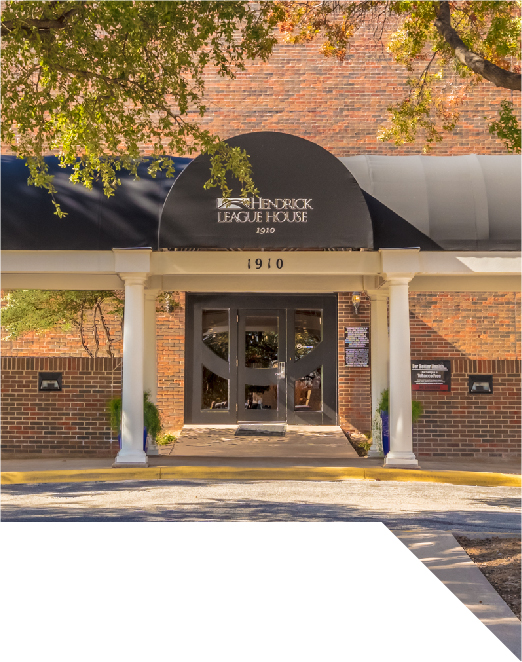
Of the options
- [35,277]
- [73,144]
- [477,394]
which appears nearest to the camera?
[73,144]

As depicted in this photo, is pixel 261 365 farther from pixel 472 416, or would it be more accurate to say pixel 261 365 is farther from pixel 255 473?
pixel 255 473

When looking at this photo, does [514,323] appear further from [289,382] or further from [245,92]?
[245,92]

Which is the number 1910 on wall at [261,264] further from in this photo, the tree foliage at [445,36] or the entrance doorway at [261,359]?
the entrance doorway at [261,359]

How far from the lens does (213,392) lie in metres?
17.7

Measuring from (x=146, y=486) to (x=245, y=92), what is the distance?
36.8 ft

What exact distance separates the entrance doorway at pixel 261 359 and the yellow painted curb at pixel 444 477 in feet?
20.0

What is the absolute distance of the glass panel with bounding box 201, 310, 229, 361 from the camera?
17.9 meters

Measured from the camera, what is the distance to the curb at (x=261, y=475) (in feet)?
37.0

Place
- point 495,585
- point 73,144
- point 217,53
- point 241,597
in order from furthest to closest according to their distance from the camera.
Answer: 1. point 73,144
2. point 217,53
3. point 495,585
4. point 241,597

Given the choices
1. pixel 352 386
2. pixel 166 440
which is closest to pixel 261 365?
pixel 352 386

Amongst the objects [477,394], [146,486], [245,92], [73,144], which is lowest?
[146,486]

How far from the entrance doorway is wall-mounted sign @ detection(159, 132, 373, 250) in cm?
664

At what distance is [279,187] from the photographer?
11180 mm

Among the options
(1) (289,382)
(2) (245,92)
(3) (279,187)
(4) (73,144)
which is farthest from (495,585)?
(2) (245,92)
